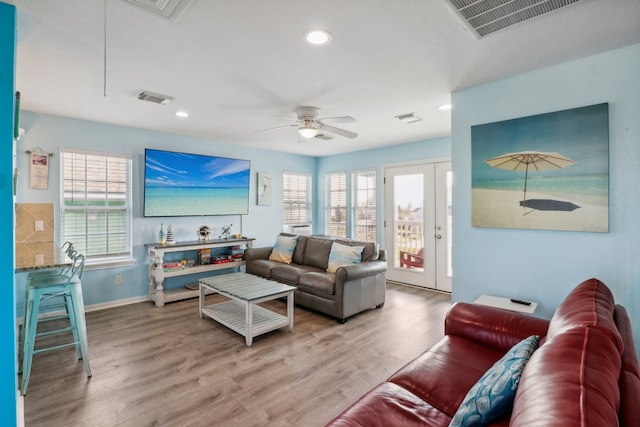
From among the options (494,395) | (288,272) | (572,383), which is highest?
(572,383)

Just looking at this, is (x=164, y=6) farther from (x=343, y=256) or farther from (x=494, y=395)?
(x=343, y=256)

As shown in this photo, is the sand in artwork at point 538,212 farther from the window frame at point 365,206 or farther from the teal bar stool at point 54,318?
the teal bar stool at point 54,318

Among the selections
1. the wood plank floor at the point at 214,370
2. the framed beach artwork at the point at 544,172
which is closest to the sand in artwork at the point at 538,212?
the framed beach artwork at the point at 544,172

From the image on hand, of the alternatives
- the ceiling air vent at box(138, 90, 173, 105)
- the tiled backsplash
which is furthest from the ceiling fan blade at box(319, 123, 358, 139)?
the tiled backsplash

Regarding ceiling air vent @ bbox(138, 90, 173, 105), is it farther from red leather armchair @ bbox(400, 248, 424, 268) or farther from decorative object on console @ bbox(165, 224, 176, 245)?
red leather armchair @ bbox(400, 248, 424, 268)

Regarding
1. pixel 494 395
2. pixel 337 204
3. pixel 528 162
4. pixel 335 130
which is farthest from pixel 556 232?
pixel 337 204

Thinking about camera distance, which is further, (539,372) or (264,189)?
(264,189)

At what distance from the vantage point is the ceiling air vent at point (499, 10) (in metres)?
1.71

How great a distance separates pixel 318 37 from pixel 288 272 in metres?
3.12

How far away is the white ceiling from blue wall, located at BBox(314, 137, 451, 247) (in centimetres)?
164

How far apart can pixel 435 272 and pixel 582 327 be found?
4.21 m

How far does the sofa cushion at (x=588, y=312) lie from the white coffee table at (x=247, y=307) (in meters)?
2.50

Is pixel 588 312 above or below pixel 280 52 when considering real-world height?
below

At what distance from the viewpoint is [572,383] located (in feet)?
2.62
